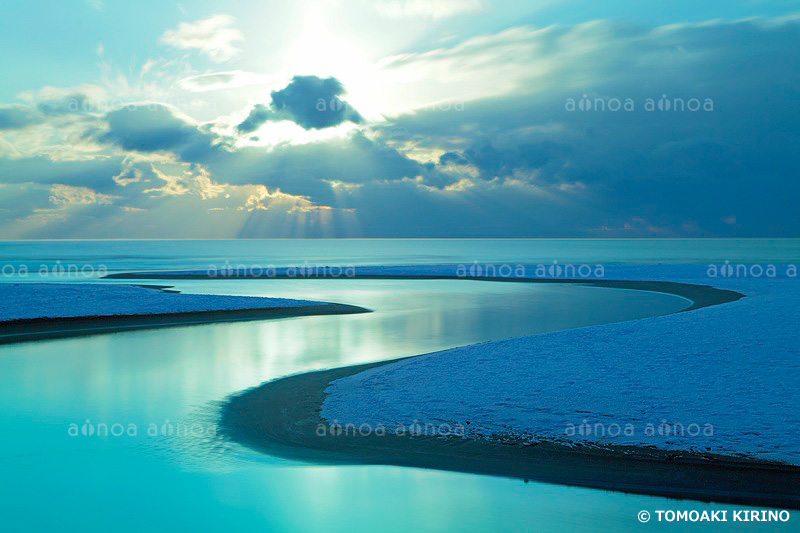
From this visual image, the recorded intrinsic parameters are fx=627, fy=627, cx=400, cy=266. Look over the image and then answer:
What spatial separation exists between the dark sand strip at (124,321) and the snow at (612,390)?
1573 cm

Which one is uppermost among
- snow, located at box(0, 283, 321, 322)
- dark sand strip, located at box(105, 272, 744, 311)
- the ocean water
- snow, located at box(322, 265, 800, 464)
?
dark sand strip, located at box(105, 272, 744, 311)

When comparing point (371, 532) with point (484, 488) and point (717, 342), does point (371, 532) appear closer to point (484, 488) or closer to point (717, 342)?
point (484, 488)

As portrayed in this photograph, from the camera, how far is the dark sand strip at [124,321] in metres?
26.5

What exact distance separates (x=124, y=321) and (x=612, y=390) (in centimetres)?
2397

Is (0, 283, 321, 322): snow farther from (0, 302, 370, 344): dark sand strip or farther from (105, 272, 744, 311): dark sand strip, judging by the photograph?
(105, 272, 744, 311): dark sand strip

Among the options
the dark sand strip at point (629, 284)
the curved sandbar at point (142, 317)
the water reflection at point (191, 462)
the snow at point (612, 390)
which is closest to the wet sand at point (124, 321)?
the curved sandbar at point (142, 317)

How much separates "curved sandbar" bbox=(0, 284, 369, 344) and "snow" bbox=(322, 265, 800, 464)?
52.3 feet

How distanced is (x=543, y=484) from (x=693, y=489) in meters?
2.12

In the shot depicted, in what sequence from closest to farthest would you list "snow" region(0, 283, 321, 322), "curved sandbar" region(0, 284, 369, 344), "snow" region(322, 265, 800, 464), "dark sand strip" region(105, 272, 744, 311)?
"snow" region(322, 265, 800, 464), "curved sandbar" region(0, 284, 369, 344), "snow" region(0, 283, 321, 322), "dark sand strip" region(105, 272, 744, 311)

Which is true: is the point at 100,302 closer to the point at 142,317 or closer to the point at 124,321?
the point at 142,317

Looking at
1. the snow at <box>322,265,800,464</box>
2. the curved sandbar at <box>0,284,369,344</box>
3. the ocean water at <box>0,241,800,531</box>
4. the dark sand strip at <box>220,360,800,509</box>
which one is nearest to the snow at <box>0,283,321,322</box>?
the curved sandbar at <box>0,284,369,344</box>

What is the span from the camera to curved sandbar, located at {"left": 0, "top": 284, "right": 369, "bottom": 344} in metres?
27.0

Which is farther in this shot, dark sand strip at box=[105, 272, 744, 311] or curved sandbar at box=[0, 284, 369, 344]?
dark sand strip at box=[105, 272, 744, 311]

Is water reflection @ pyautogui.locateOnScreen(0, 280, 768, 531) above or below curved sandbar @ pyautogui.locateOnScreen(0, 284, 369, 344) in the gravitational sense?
below
